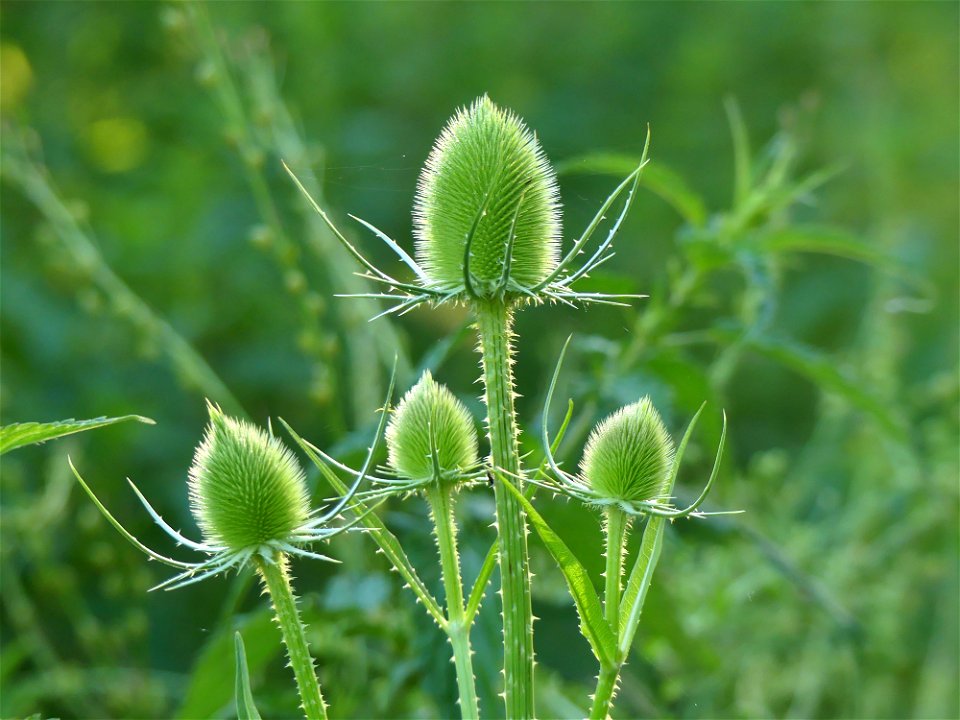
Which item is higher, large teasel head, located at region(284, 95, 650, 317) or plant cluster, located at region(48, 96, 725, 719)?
large teasel head, located at region(284, 95, 650, 317)

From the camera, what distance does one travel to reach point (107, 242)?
244 cm

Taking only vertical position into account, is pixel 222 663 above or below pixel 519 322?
below

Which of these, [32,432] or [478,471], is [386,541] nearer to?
[478,471]

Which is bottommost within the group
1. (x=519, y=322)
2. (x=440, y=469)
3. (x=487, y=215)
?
(x=440, y=469)

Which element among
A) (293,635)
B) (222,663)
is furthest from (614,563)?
(222,663)

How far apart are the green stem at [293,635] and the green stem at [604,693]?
11 cm

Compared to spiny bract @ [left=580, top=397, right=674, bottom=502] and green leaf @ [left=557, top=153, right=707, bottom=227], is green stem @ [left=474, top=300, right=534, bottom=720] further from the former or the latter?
green leaf @ [left=557, top=153, right=707, bottom=227]

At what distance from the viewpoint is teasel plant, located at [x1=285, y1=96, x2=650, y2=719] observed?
0.47 meters

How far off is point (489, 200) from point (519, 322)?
5.80ft

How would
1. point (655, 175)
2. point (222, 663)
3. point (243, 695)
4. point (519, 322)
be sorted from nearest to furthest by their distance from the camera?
point (243, 695), point (222, 663), point (655, 175), point (519, 322)

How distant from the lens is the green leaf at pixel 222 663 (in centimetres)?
88

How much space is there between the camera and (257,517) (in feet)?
1.63

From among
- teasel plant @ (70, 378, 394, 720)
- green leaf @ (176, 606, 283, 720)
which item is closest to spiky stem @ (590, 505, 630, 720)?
teasel plant @ (70, 378, 394, 720)

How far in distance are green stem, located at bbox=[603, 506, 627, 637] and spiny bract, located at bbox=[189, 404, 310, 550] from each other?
138 millimetres
